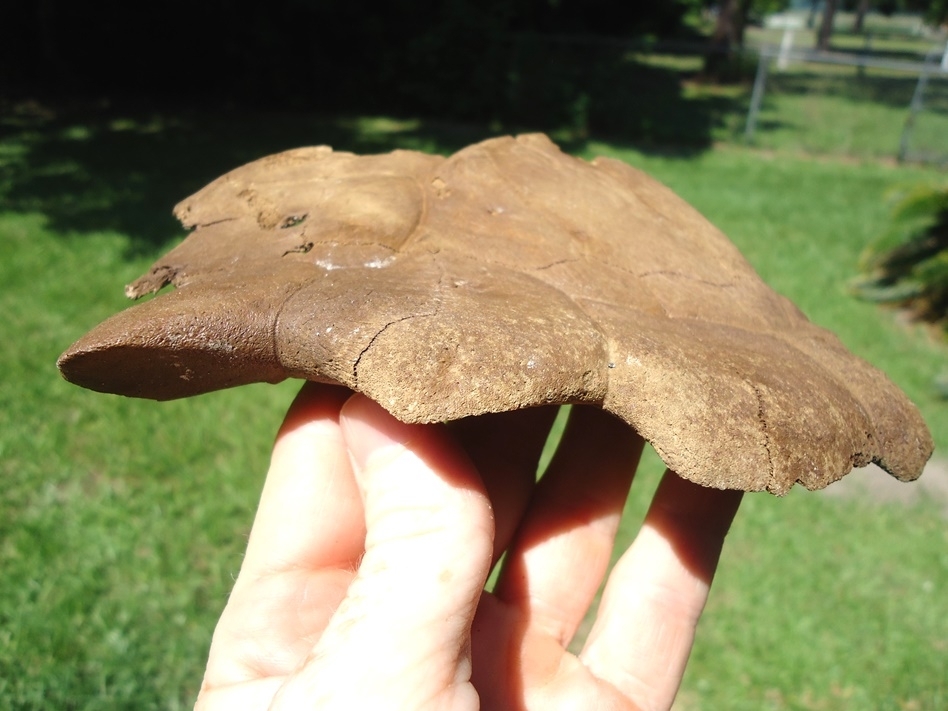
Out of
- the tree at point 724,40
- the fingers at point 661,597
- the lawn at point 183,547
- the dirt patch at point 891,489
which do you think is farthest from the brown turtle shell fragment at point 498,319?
the tree at point 724,40

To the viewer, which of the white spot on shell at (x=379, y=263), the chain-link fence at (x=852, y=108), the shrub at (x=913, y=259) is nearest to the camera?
the white spot on shell at (x=379, y=263)

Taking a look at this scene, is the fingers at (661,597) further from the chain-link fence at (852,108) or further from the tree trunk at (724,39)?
the tree trunk at (724,39)

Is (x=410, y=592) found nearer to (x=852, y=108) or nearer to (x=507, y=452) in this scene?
(x=507, y=452)

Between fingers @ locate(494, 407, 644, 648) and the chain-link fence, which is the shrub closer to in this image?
fingers @ locate(494, 407, 644, 648)

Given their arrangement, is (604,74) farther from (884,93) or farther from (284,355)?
(284,355)

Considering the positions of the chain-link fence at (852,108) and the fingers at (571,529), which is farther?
the chain-link fence at (852,108)

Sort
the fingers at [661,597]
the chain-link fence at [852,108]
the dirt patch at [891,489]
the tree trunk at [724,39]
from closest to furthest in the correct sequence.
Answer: the fingers at [661,597]
the dirt patch at [891,489]
the chain-link fence at [852,108]
the tree trunk at [724,39]

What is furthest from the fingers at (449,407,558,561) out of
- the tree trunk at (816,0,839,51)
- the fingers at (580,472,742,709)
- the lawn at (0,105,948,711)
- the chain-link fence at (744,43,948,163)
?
the tree trunk at (816,0,839,51)

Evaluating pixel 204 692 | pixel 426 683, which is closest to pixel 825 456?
pixel 426 683
